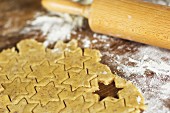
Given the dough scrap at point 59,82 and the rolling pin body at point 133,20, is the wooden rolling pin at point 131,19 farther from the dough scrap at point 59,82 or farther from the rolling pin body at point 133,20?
the dough scrap at point 59,82

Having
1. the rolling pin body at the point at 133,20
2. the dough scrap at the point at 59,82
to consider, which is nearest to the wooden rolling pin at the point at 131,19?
the rolling pin body at the point at 133,20

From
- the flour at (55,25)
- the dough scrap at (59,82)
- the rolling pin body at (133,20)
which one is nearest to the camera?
the dough scrap at (59,82)

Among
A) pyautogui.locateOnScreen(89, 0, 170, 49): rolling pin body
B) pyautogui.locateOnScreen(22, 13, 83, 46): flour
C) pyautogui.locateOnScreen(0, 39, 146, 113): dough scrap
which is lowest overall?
pyautogui.locateOnScreen(0, 39, 146, 113): dough scrap

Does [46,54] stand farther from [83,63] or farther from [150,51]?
[150,51]

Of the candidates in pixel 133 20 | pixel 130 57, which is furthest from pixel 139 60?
pixel 133 20

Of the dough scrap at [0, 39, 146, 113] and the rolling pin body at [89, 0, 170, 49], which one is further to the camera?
the rolling pin body at [89, 0, 170, 49]

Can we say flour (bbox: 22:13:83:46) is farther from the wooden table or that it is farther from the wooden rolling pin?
the wooden rolling pin

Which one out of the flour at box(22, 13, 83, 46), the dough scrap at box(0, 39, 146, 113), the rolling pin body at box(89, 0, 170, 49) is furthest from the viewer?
the flour at box(22, 13, 83, 46)

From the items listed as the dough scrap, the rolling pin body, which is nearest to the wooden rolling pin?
the rolling pin body
